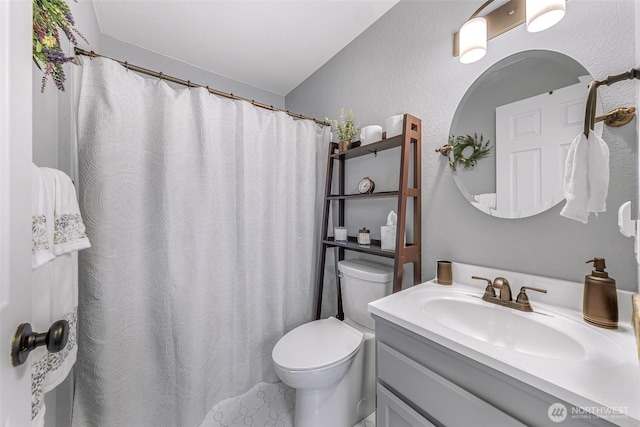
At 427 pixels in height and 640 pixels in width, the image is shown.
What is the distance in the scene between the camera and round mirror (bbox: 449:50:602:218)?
877mm

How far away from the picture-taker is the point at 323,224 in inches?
68.9

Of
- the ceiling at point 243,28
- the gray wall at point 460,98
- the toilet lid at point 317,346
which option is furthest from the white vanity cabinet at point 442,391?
the ceiling at point 243,28

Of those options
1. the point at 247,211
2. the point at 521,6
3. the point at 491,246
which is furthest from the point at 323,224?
the point at 521,6

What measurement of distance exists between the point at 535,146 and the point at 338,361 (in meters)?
1.26

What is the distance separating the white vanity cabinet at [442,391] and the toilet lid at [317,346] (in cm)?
31

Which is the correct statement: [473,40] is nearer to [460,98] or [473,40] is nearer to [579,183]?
[460,98]

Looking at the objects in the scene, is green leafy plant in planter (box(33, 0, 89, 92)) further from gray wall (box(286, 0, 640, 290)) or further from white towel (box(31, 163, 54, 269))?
gray wall (box(286, 0, 640, 290))

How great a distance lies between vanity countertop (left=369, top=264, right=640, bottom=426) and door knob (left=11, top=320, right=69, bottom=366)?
0.86 m

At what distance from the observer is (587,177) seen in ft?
2.46

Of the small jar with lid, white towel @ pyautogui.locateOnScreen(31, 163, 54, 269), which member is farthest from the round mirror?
white towel @ pyautogui.locateOnScreen(31, 163, 54, 269)

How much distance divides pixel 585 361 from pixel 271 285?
1472 mm

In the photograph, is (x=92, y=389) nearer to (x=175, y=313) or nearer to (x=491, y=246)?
(x=175, y=313)

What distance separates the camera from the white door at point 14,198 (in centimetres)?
40

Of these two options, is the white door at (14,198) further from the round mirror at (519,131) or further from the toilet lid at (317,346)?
the round mirror at (519,131)
